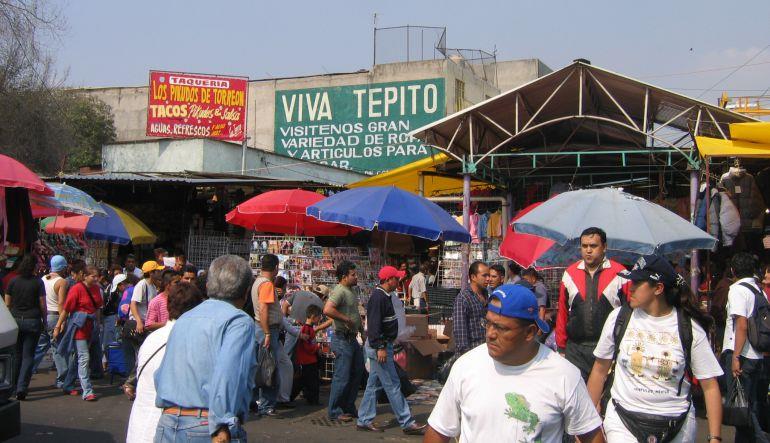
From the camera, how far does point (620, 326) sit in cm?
502

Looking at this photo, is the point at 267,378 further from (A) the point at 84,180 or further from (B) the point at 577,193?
(A) the point at 84,180

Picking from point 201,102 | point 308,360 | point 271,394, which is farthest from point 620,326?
point 201,102

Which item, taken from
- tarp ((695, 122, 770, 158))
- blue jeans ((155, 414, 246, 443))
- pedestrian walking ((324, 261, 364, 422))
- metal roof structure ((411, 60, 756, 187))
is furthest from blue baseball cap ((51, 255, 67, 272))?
tarp ((695, 122, 770, 158))

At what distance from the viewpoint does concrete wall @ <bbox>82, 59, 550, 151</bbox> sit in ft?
113

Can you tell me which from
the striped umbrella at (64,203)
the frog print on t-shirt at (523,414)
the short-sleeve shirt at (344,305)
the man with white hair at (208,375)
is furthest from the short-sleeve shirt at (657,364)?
the striped umbrella at (64,203)

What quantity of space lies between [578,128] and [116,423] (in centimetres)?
919

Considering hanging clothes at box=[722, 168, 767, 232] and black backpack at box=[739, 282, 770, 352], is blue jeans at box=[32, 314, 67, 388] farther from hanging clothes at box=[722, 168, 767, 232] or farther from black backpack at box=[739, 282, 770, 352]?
hanging clothes at box=[722, 168, 767, 232]

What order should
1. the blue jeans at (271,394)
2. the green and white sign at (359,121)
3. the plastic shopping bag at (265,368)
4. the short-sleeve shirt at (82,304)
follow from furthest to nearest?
the green and white sign at (359,121) → the short-sleeve shirt at (82,304) → the blue jeans at (271,394) → the plastic shopping bag at (265,368)

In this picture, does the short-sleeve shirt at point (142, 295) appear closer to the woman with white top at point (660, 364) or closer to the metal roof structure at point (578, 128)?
the metal roof structure at point (578, 128)

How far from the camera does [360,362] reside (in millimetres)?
9516

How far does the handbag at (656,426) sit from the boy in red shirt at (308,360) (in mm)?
6240

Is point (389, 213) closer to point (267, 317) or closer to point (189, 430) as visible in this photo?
point (267, 317)

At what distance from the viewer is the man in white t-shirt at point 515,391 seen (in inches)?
136

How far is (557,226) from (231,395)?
4.82 metres
